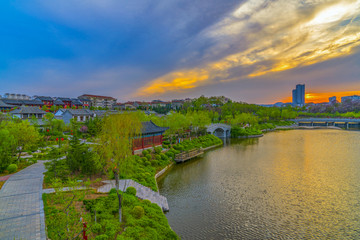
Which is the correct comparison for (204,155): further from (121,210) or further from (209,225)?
(121,210)

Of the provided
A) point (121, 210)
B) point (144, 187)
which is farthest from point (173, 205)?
point (121, 210)

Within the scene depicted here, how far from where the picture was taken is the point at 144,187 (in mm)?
18234

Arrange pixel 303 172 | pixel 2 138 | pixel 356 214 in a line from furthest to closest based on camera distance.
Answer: pixel 303 172, pixel 2 138, pixel 356 214

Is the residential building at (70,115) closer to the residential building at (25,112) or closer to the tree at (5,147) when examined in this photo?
the residential building at (25,112)

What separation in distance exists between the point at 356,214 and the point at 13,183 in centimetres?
2818

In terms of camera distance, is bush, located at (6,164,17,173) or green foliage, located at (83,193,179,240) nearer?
green foliage, located at (83,193,179,240)

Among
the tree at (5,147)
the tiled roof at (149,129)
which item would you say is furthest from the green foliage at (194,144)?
the tree at (5,147)

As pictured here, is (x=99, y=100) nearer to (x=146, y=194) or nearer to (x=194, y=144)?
(x=194, y=144)

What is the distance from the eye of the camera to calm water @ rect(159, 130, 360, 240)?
13250 millimetres

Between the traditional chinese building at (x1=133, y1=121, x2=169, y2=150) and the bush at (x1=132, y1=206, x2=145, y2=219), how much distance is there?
1590cm

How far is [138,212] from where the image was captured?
12.9 meters

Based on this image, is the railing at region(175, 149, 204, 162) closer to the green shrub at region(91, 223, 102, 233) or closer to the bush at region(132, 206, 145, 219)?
the bush at region(132, 206, 145, 219)

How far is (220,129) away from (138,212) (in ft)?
153

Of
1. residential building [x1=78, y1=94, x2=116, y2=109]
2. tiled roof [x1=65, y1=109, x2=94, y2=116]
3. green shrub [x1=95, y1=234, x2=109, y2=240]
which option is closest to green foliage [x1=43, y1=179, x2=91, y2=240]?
green shrub [x1=95, y1=234, x2=109, y2=240]
